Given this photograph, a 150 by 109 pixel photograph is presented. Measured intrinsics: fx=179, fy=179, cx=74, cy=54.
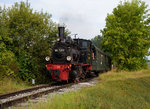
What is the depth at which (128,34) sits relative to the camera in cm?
2209

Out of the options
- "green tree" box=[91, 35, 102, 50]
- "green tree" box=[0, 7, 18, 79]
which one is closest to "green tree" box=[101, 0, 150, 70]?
"green tree" box=[91, 35, 102, 50]

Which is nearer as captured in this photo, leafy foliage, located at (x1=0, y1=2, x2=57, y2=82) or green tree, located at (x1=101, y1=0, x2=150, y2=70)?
leafy foliage, located at (x1=0, y1=2, x2=57, y2=82)

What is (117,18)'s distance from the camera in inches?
934

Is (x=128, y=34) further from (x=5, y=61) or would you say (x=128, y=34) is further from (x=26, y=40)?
(x=5, y=61)

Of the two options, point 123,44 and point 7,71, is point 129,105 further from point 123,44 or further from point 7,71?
point 123,44

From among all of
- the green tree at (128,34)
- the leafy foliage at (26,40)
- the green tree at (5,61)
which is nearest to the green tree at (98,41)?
the green tree at (128,34)

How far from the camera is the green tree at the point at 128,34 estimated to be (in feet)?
73.5

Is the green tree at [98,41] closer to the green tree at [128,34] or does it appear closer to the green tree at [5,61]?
the green tree at [128,34]

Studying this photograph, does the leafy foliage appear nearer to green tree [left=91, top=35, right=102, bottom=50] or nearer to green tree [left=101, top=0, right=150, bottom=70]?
green tree [left=101, top=0, right=150, bottom=70]

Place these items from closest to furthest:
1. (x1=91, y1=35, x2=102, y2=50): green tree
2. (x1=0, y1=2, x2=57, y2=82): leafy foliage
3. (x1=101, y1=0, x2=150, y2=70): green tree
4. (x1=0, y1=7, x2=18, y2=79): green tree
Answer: (x1=0, y1=7, x2=18, y2=79): green tree
(x1=0, y1=2, x2=57, y2=82): leafy foliage
(x1=101, y1=0, x2=150, y2=70): green tree
(x1=91, y1=35, x2=102, y2=50): green tree

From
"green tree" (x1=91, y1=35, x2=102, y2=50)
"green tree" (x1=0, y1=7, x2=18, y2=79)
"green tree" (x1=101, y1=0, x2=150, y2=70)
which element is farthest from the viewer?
"green tree" (x1=91, y1=35, x2=102, y2=50)

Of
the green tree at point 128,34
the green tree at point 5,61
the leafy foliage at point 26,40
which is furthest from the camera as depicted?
the green tree at point 128,34

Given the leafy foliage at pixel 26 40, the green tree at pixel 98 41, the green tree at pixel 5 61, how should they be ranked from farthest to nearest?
1. the green tree at pixel 98 41
2. the leafy foliage at pixel 26 40
3. the green tree at pixel 5 61

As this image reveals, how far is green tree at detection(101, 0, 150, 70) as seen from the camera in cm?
2239
